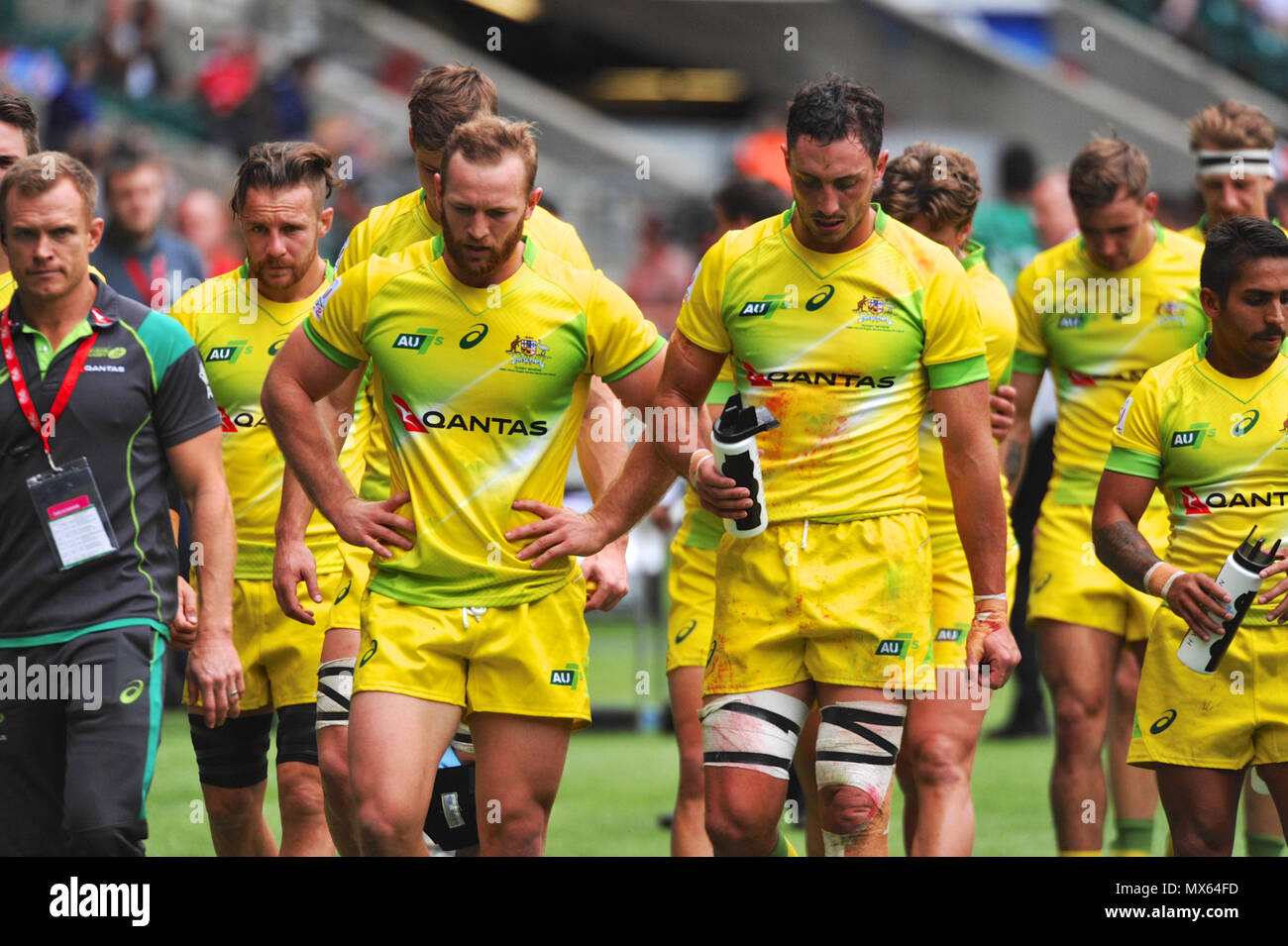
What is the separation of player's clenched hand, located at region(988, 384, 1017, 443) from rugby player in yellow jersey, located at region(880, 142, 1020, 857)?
0.05 metres

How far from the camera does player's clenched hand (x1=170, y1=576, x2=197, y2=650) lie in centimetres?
720

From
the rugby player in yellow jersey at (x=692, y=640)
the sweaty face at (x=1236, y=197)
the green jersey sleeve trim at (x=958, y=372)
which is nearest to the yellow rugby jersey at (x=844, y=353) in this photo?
the green jersey sleeve trim at (x=958, y=372)

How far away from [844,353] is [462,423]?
1241 mm

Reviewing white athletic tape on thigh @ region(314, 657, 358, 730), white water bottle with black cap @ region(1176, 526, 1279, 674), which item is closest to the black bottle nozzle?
white water bottle with black cap @ region(1176, 526, 1279, 674)

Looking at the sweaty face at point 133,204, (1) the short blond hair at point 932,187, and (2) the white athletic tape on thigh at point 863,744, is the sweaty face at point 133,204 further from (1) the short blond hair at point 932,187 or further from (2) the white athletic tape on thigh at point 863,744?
(2) the white athletic tape on thigh at point 863,744

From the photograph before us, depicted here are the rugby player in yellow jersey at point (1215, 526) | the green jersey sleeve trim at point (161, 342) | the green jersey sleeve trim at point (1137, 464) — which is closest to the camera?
the green jersey sleeve trim at point (161, 342)

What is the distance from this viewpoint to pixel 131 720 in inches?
244

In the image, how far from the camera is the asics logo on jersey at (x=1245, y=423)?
6836 mm

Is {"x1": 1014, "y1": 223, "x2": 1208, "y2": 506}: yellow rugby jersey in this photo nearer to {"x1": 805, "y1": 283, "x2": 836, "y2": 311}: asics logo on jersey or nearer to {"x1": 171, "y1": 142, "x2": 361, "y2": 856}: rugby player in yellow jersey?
{"x1": 805, "y1": 283, "x2": 836, "y2": 311}: asics logo on jersey

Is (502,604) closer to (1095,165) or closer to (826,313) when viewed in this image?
(826,313)

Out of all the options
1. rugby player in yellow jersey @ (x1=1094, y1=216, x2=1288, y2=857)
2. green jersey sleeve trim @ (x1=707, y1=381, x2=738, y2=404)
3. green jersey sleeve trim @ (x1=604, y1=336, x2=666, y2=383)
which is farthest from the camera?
green jersey sleeve trim @ (x1=707, y1=381, x2=738, y2=404)

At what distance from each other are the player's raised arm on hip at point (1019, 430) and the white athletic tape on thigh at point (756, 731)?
2.50 meters

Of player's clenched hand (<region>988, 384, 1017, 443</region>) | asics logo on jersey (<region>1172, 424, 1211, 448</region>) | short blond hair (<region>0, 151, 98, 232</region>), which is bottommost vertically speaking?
asics logo on jersey (<region>1172, 424, 1211, 448</region>)
